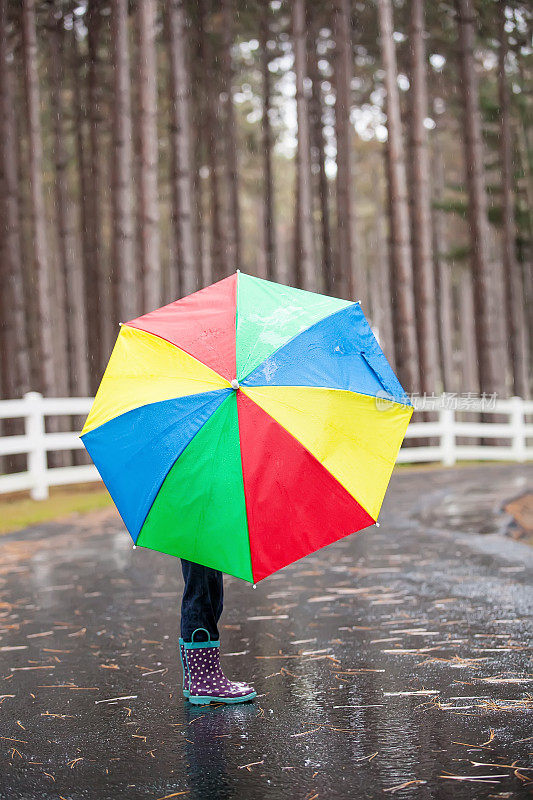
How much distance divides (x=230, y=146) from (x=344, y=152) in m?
5.76

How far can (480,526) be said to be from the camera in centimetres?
1017

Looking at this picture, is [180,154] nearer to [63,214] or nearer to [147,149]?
[147,149]

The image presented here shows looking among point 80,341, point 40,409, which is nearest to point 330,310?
point 40,409

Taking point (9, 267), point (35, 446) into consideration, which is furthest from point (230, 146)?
point (35, 446)

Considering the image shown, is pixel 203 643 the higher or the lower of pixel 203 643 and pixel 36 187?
the lower

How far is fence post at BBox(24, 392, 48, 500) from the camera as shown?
13.5 metres

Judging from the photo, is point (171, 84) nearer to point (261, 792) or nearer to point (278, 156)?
point (261, 792)

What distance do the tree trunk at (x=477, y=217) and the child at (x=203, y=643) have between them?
62.6 ft

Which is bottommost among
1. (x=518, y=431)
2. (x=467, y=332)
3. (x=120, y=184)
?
(x=518, y=431)

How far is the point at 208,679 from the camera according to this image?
174 inches

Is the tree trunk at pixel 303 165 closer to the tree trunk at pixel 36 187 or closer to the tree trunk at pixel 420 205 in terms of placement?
the tree trunk at pixel 420 205

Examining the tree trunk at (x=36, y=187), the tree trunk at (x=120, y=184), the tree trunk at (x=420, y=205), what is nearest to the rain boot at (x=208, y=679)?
the tree trunk at (x=120, y=184)

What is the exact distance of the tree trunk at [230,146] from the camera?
25344mm

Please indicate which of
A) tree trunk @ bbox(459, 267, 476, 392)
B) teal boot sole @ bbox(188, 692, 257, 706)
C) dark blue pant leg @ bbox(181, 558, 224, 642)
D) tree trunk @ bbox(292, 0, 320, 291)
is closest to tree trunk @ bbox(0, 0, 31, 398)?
tree trunk @ bbox(292, 0, 320, 291)
